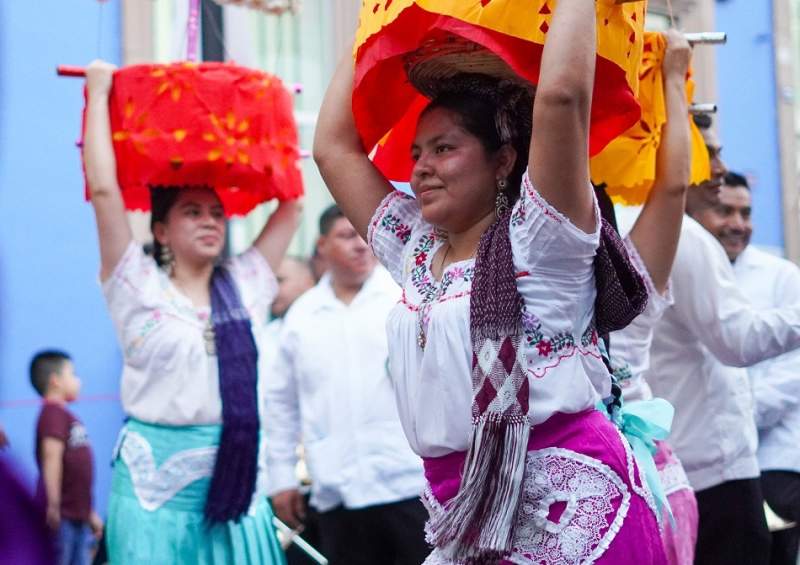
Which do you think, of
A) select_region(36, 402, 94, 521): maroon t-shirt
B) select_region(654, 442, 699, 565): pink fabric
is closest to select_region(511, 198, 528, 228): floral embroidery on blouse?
select_region(654, 442, 699, 565): pink fabric

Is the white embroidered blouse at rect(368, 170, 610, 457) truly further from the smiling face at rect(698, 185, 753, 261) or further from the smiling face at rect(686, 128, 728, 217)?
the smiling face at rect(698, 185, 753, 261)

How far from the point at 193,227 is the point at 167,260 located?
171 millimetres

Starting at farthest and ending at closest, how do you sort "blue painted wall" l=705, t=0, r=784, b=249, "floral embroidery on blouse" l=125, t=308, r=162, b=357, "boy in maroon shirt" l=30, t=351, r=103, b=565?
"blue painted wall" l=705, t=0, r=784, b=249
"boy in maroon shirt" l=30, t=351, r=103, b=565
"floral embroidery on blouse" l=125, t=308, r=162, b=357

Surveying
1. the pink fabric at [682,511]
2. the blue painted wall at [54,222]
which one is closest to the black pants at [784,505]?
the pink fabric at [682,511]

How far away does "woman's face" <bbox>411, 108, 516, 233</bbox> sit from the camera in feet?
9.60

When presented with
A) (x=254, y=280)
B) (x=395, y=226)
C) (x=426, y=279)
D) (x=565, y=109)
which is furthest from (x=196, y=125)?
(x=565, y=109)

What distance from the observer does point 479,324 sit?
8.82ft

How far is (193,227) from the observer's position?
4828 millimetres

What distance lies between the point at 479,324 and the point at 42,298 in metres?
5.78

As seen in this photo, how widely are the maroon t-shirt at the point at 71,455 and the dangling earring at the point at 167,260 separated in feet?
5.81

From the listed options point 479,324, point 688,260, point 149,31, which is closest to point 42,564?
point 479,324

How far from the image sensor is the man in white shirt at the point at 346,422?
5.59 metres

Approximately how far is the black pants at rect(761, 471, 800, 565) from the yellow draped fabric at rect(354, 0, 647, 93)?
2.81m

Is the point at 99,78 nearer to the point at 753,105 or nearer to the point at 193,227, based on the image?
the point at 193,227
